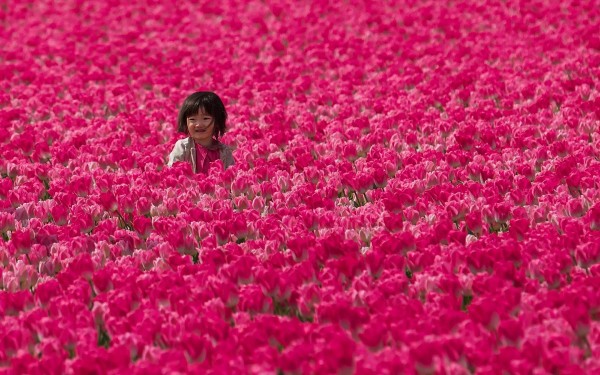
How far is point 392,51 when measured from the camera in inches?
476

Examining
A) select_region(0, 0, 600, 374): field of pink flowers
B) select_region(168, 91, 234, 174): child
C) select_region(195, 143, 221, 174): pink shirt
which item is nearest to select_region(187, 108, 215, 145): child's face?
select_region(168, 91, 234, 174): child

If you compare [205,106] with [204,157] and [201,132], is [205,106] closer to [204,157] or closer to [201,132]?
[201,132]

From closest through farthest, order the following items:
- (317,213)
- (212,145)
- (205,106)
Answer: (317,213) → (205,106) → (212,145)

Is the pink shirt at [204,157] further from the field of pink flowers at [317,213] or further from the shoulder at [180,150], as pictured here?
the field of pink flowers at [317,213]

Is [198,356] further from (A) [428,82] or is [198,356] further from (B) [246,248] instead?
(A) [428,82]

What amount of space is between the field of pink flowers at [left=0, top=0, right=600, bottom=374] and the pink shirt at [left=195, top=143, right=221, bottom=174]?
0.24m

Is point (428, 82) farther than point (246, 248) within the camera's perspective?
Yes

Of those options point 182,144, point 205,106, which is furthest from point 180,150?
point 205,106

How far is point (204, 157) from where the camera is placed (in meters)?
7.73

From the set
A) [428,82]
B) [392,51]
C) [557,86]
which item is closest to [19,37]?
[392,51]

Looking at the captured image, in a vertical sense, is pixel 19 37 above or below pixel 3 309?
above

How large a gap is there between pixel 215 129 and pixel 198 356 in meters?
4.31

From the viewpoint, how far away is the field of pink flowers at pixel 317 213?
3764 millimetres

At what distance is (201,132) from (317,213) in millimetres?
2455
